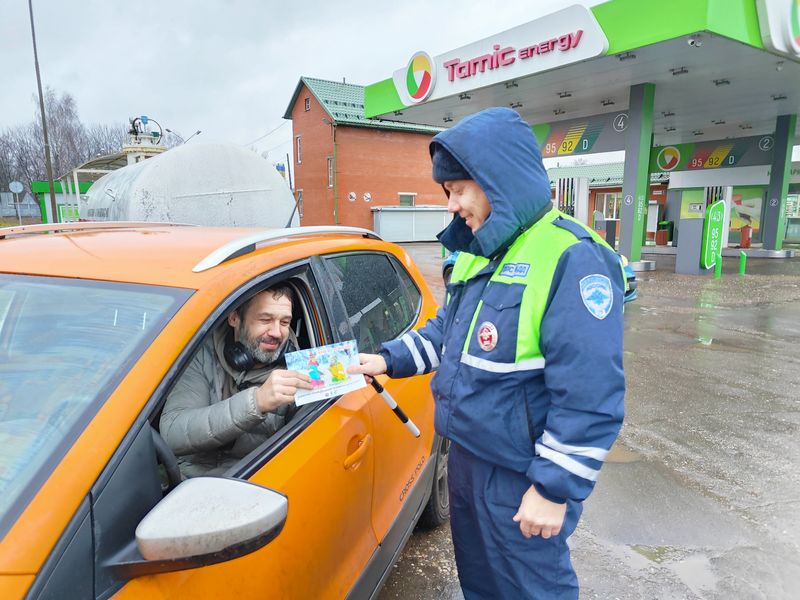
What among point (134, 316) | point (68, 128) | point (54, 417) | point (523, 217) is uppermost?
point (68, 128)

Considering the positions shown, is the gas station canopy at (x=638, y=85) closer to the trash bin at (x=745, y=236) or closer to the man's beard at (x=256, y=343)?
the trash bin at (x=745, y=236)

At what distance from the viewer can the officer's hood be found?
5.08 ft

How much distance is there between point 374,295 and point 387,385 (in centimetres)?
46

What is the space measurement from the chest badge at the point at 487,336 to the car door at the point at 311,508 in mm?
559

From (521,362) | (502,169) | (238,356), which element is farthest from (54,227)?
(521,362)

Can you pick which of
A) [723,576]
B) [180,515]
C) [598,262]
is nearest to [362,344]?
[598,262]

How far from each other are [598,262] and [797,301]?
36.3ft

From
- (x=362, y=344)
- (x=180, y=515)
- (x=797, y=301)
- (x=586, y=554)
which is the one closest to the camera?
(x=180, y=515)

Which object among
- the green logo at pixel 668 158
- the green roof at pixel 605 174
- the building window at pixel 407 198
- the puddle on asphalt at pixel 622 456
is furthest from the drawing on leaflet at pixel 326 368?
the building window at pixel 407 198

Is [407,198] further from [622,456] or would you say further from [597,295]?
[597,295]

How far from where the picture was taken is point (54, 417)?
1.16 meters

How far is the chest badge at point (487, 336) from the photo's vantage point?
1526 millimetres

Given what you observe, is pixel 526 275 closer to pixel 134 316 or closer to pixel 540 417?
pixel 540 417

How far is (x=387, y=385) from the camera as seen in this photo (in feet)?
7.22
